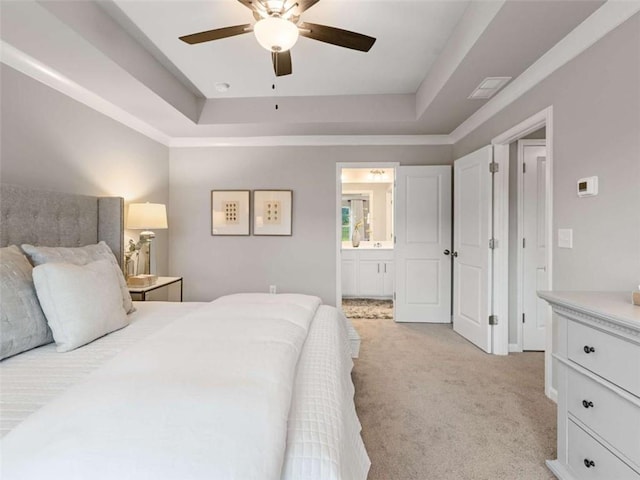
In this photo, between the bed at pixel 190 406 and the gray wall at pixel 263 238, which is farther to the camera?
the gray wall at pixel 263 238

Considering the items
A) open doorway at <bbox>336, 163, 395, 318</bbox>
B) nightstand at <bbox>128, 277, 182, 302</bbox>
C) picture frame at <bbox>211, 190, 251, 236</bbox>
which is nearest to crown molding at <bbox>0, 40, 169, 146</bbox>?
picture frame at <bbox>211, 190, 251, 236</bbox>

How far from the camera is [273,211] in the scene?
13.0 ft

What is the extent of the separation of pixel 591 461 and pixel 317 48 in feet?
9.63

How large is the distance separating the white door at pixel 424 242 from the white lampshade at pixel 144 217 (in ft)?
8.85

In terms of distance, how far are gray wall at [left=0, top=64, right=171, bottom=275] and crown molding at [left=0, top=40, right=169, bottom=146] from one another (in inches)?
1.7

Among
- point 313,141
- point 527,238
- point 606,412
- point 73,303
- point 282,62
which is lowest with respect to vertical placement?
point 606,412

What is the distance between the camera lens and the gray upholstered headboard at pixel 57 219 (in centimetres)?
183

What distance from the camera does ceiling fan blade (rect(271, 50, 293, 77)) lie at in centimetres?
191

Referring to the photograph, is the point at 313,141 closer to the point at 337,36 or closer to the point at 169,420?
the point at 337,36

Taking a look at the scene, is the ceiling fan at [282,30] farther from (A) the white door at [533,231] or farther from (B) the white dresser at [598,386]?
(A) the white door at [533,231]

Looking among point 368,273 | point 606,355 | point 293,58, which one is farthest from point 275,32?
point 368,273

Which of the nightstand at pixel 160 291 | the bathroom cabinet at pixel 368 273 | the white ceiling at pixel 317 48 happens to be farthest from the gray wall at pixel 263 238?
the bathroom cabinet at pixel 368 273

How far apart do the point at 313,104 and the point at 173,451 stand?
10.7 ft

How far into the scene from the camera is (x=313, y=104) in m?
3.32
